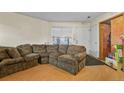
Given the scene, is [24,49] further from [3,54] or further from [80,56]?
[80,56]

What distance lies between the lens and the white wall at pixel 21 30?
115 inches

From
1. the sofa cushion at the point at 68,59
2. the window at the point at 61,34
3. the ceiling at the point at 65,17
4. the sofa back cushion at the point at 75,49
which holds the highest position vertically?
the ceiling at the point at 65,17

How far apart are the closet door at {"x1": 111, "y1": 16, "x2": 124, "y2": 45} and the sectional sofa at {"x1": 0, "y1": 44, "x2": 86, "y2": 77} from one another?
1.24m

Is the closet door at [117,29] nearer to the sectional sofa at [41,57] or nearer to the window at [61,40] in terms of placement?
the sectional sofa at [41,57]

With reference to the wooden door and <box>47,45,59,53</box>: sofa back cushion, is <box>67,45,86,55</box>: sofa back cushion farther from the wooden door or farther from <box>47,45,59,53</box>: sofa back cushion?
the wooden door

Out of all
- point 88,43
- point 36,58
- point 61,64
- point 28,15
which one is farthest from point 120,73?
point 28,15

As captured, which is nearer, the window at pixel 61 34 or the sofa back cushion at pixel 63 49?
the window at pixel 61 34

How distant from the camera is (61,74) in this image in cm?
353

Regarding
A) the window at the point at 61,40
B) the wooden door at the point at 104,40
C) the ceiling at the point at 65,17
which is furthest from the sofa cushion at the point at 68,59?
the ceiling at the point at 65,17

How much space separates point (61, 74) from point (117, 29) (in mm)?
2195

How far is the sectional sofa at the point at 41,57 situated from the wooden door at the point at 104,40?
0.65m
